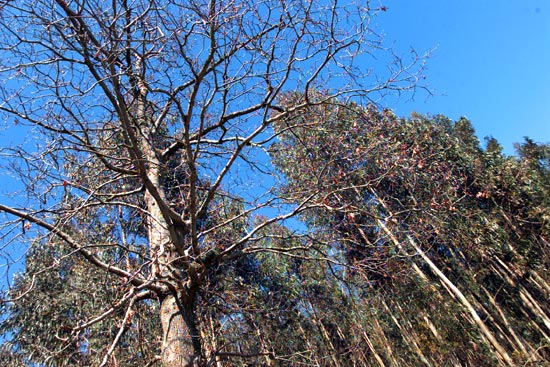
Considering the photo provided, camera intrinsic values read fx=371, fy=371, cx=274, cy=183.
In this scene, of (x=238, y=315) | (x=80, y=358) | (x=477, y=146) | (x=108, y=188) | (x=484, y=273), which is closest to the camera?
(x=80, y=358)

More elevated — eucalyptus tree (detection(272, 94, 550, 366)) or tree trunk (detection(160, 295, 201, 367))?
eucalyptus tree (detection(272, 94, 550, 366))

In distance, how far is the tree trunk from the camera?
2.32m

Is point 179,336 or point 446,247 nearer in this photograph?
point 179,336

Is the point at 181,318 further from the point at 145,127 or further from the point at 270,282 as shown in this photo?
the point at 270,282

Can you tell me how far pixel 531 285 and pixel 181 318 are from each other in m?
15.1

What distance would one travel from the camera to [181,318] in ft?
8.17

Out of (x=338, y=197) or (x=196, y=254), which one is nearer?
(x=196, y=254)

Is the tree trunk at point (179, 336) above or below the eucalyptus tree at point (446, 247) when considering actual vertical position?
below

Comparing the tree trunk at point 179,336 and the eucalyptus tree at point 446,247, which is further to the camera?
the eucalyptus tree at point 446,247

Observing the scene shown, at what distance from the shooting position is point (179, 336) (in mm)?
2406

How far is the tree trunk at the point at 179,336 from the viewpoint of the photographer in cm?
232

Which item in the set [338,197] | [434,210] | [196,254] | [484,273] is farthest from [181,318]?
[484,273]

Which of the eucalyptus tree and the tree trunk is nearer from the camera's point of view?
the tree trunk

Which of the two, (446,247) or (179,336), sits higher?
(446,247)
